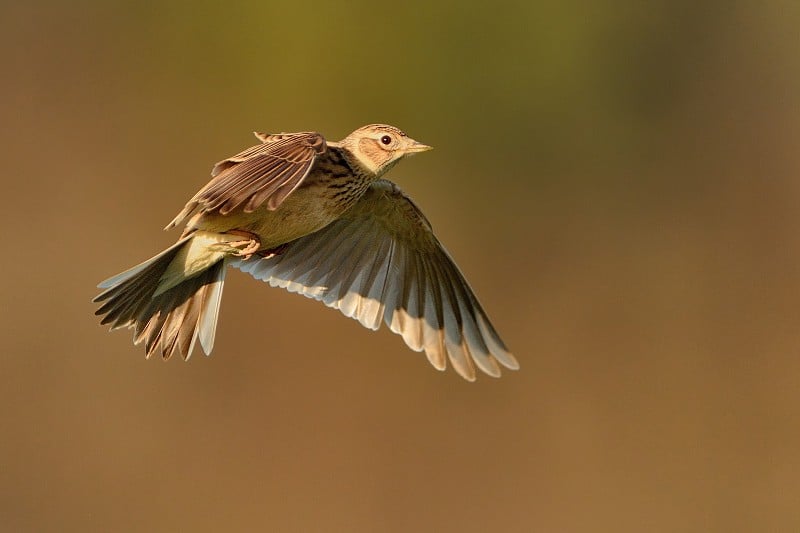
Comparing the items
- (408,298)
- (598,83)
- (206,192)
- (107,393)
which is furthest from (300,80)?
(206,192)

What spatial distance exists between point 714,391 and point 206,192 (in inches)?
346

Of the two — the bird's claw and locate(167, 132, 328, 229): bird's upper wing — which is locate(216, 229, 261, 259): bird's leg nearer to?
the bird's claw

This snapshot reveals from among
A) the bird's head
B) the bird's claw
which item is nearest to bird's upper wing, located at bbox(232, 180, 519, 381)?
the bird's head

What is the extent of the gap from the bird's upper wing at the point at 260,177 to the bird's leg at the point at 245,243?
36 cm

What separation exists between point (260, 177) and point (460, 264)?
8.16 meters

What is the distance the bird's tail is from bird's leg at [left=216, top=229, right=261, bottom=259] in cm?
18

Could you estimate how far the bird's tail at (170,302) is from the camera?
6406mm

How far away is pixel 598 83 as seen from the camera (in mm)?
18469

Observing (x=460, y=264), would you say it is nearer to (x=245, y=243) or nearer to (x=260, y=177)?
(x=245, y=243)

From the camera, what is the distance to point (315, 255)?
23.8 ft

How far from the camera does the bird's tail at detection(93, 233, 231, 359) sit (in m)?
6.41

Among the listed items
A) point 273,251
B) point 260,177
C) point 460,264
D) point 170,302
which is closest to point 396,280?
point 273,251

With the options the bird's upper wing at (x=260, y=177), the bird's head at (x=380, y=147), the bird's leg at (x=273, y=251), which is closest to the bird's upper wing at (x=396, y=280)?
the bird's leg at (x=273, y=251)

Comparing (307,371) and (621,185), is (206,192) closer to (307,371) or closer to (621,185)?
(307,371)
